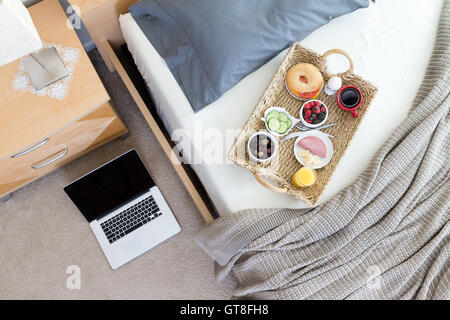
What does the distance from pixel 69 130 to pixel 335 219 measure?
86 cm

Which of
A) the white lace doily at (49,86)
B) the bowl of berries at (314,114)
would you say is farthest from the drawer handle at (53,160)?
the bowl of berries at (314,114)

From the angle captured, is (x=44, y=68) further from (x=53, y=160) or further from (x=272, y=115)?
(x=272, y=115)

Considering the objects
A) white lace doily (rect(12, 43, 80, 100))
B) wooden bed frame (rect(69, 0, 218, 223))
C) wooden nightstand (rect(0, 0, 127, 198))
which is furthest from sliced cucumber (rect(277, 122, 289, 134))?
white lace doily (rect(12, 43, 80, 100))

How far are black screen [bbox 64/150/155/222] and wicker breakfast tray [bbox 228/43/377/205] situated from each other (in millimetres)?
524

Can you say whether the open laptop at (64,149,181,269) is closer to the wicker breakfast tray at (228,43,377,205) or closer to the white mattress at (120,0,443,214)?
the white mattress at (120,0,443,214)

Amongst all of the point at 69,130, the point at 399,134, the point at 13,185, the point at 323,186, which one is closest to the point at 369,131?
the point at 399,134

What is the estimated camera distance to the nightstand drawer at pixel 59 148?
114cm

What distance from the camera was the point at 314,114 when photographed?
3.58 ft

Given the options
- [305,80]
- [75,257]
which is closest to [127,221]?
[75,257]

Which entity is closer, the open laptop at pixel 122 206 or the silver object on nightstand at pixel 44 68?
the silver object on nightstand at pixel 44 68

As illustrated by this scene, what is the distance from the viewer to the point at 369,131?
114cm

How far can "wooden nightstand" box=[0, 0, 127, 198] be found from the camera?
1062mm

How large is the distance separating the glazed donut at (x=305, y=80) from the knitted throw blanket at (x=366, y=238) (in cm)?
28

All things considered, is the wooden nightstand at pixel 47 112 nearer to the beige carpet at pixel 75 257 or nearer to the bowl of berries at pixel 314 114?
the beige carpet at pixel 75 257
